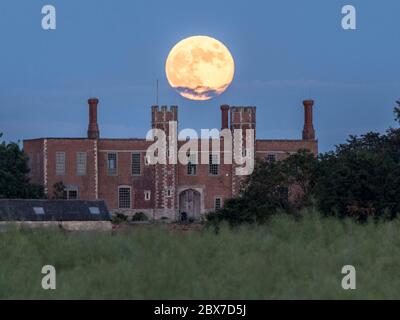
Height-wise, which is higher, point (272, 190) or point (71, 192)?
point (71, 192)

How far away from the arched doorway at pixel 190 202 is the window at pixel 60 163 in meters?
9.25

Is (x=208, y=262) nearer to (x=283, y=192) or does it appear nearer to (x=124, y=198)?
(x=283, y=192)

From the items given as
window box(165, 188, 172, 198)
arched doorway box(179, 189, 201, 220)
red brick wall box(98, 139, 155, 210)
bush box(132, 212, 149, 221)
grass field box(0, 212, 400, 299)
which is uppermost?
red brick wall box(98, 139, 155, 210)

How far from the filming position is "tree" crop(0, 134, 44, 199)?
78.9m

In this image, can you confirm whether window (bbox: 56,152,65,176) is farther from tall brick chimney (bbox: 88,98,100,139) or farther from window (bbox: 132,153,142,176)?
window (bbox: 132,153,142,176)

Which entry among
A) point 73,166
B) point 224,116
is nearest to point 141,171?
point 73,166

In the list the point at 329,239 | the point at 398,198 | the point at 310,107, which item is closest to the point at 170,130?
the point at 310,107

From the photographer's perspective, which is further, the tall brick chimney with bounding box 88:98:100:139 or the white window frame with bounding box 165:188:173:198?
the tall brick chimney with bounding box 88:98:100:139

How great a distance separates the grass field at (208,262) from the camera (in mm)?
16703

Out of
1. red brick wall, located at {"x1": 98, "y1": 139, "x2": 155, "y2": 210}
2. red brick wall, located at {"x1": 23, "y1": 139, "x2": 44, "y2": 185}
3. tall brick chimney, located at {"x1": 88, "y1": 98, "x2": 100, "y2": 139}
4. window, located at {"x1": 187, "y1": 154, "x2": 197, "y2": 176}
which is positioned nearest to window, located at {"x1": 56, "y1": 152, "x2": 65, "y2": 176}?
red brick wall, located at {"x1": 23, "y1": 139, "x2": 44, "y2": 185}

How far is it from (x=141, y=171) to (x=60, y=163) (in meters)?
6.20

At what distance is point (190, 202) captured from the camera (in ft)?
286

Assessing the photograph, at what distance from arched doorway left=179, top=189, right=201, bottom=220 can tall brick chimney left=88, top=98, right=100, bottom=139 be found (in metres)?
8.04

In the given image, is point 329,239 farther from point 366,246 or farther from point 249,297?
point 249,297
